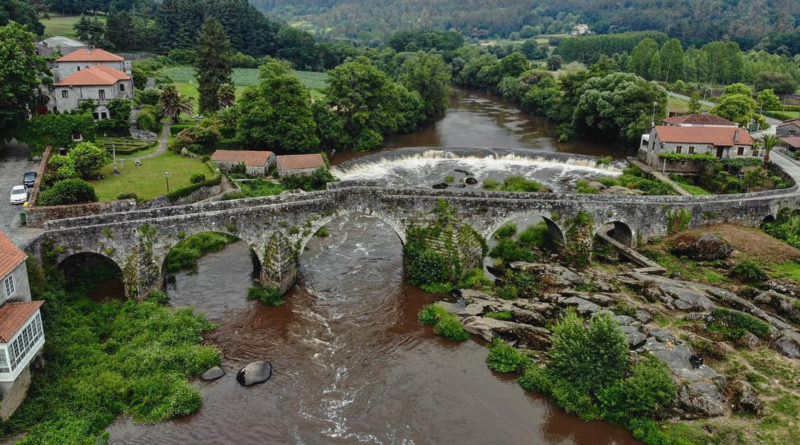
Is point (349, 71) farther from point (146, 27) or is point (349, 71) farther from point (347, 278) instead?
point (146, 27)

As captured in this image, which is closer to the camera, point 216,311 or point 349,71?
point 216,311

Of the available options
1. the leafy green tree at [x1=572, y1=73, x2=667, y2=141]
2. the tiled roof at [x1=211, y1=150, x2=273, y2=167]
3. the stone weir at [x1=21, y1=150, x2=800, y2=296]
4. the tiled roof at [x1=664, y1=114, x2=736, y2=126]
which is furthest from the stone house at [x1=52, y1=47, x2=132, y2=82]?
the tiled roof at [x1=664, y1=114, x2=736, y2=126]

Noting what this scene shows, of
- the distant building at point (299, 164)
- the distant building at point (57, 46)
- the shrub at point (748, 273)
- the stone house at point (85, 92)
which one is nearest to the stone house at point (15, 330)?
the distant building at point (299, 164)

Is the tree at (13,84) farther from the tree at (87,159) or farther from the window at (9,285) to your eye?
the window at (9,285)

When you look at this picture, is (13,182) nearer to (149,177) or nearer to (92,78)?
(149,177)

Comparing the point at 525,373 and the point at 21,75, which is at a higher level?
the point at 21,75

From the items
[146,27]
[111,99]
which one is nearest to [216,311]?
[111,99]

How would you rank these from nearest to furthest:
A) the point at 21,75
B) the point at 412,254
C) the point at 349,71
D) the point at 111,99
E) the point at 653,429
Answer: the point at 653,429 < the point at 412,254 < the point at 21,75 < the point at 111,99 < the point at 349,71

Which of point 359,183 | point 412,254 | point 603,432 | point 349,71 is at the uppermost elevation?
point 349,71
